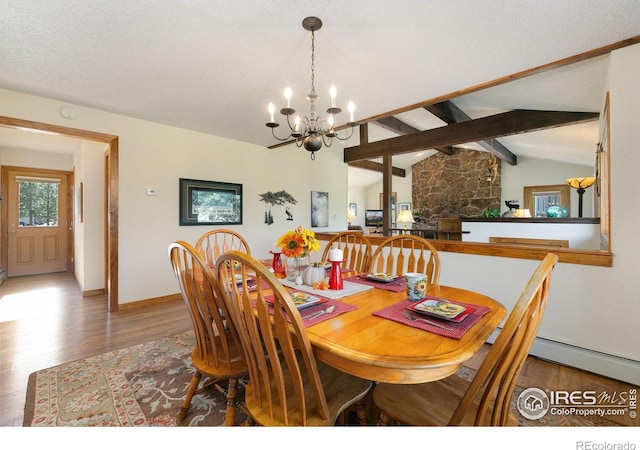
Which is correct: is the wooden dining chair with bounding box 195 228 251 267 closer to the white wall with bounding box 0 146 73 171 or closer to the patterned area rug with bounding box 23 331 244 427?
the patterned area rug with bounding box 23 331 244 427

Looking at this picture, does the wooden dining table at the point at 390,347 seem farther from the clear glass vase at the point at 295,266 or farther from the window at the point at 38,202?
the window at the point at 38,202

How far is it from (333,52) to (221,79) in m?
1.07

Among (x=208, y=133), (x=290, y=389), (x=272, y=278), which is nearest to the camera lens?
(x=272, y=278)

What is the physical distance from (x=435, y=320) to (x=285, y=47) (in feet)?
6.73

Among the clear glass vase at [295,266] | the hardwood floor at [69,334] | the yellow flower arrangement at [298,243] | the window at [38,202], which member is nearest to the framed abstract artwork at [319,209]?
the hardwood floor at [69,334]

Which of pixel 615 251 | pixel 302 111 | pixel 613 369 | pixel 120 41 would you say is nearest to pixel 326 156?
pixel 302 111

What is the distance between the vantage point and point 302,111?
3291mm

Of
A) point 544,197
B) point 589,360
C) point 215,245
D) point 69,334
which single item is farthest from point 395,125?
point 544,197

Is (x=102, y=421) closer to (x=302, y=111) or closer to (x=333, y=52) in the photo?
(x=333, y=52)

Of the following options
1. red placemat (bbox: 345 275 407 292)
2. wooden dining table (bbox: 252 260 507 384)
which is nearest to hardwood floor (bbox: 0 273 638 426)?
red placemat (bbox: 345 275 407 292)

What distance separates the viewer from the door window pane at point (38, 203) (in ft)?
16.7

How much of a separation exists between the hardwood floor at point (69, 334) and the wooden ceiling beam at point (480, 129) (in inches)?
107

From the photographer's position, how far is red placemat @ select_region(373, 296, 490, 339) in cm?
97

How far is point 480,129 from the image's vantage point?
12.2 ft
